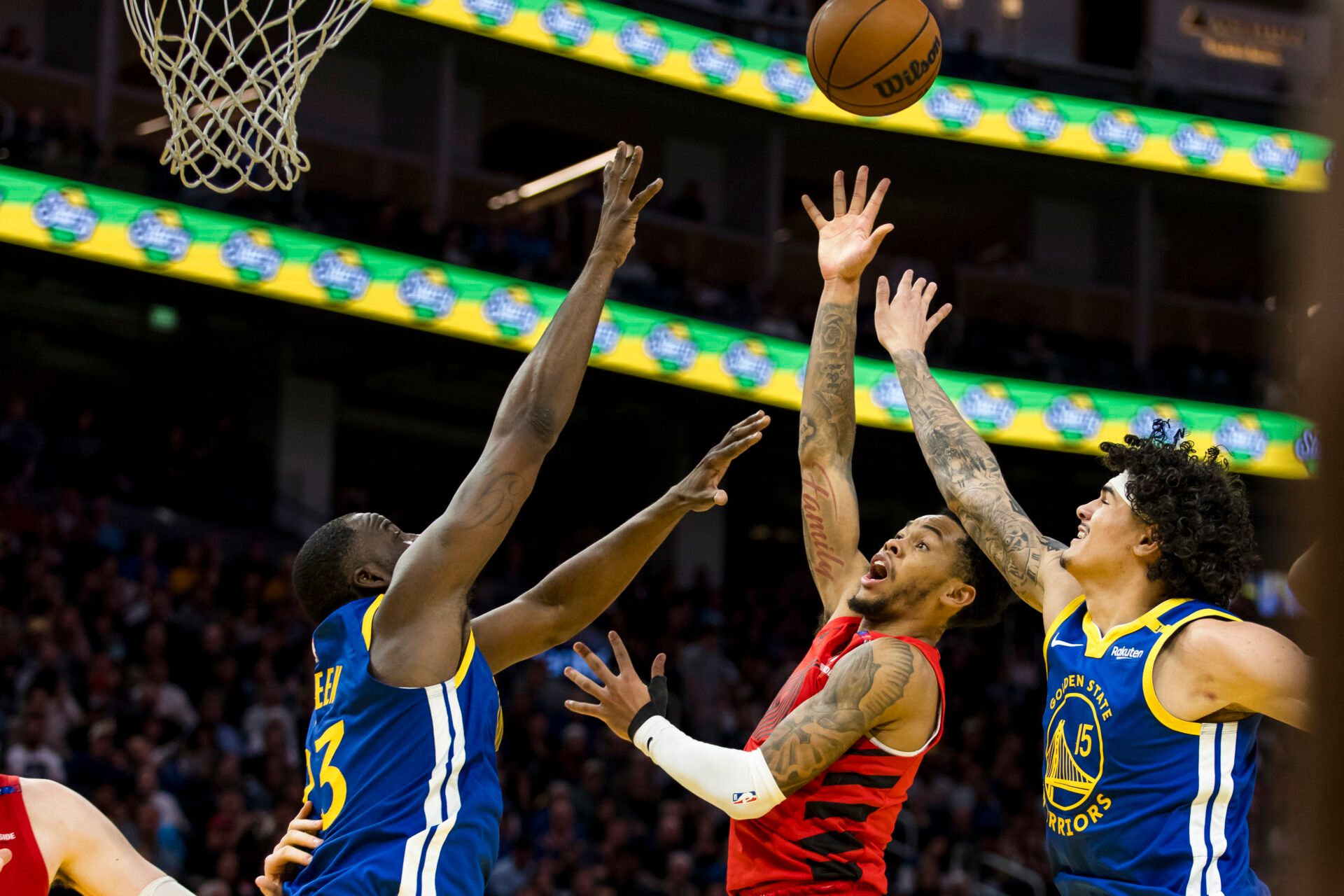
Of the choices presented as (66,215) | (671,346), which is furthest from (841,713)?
(671,346)

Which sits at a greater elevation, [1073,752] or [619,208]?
[619,208]

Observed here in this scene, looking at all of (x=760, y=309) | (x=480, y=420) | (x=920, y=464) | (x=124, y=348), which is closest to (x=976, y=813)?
(x=760, y=309)

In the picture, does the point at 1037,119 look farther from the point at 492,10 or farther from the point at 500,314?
the point at 500,314

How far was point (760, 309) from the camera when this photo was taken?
54.9ft

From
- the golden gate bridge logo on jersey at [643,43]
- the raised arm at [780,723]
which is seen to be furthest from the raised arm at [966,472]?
the golden gate bridge logo on jersey at [643,43]

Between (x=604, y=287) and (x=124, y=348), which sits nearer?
(x=604, y=287)

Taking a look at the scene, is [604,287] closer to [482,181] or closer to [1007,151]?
[482,181]

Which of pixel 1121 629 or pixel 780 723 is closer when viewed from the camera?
pixel 1121 629

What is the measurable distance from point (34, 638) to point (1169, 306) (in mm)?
16636

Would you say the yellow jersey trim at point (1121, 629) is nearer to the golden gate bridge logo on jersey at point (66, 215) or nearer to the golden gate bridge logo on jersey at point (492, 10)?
the golden gate bridge logo on jersey at point (66, 215)

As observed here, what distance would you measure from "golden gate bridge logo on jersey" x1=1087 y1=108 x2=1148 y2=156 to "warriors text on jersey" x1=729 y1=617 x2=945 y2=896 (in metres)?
16.0

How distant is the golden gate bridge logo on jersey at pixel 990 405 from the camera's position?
16703mm

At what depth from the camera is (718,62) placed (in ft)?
54.6

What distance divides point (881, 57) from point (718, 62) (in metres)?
11.8
